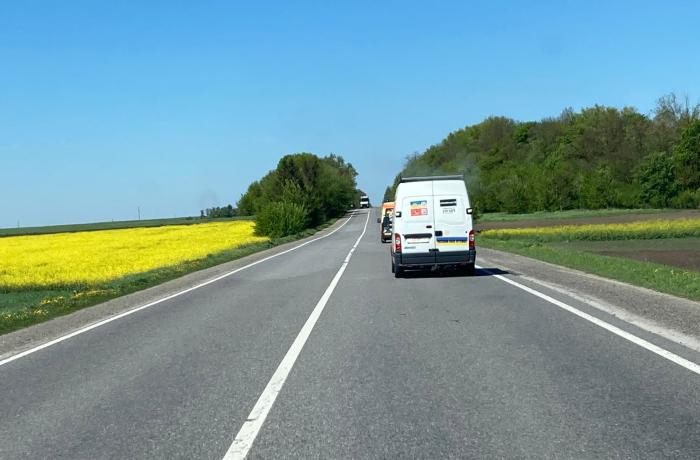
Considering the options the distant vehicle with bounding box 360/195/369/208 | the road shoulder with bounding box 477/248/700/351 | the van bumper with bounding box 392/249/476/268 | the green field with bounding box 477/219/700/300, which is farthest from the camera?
the distant vehicle with bounding box 360/195/369/208

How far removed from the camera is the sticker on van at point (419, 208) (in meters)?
18.6

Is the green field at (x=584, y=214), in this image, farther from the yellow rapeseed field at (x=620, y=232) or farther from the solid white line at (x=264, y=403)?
the solid white line at (x=264, y=403)

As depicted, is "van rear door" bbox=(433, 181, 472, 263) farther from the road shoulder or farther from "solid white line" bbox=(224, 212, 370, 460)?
"solid white line" bbox=(224, 212, 370, 460)

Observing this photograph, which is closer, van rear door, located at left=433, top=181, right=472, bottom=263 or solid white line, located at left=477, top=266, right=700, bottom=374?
solid white line, located at left=477, top=266, right=700, bottom=374

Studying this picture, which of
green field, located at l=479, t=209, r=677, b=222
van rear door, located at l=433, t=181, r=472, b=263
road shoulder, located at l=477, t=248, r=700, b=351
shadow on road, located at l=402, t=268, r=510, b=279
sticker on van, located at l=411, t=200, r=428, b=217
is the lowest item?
green field, located at l=479, t=209, r=677, b=222

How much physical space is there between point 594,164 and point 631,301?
9391 centimetres

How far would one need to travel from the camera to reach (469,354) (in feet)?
26.3

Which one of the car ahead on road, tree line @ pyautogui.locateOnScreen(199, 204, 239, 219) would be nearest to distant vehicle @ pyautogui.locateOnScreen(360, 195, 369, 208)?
tree line @ pyautogui.locateOnScreen(199, 204, 239, 219)

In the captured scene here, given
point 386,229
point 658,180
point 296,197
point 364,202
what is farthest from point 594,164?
point 364,202

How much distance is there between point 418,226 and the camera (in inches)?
732

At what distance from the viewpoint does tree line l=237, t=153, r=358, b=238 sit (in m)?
66.9

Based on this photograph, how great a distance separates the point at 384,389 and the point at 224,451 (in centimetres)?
199

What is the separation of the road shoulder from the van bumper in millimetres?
1514

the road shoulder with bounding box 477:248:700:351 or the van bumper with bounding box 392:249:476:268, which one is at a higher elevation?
the van bumper with bounding box 392:249:476:268
